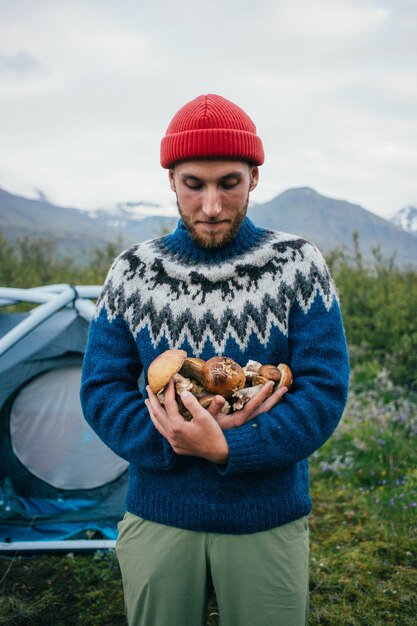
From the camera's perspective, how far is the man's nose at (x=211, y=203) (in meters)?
1.61

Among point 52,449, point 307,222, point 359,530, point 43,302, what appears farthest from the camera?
point 307,222

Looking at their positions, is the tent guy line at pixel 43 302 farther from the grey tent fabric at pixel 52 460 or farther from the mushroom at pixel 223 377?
the mushroom at pixel 223 377

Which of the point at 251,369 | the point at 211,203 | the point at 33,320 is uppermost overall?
the point at 211,203

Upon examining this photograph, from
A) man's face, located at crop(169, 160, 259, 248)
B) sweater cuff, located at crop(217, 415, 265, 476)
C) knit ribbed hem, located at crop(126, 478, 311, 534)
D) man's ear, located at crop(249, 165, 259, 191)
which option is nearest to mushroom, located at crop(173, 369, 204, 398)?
sweater cuff, located at crop(217, 415, 265, 476)

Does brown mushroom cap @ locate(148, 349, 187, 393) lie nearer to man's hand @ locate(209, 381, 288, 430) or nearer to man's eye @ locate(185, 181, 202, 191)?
man's hand @ locate(209, 381, 288, 430)

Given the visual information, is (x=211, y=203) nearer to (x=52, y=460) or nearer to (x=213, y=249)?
(x=213, y=249)

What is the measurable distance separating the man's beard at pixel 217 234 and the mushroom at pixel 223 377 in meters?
0.42

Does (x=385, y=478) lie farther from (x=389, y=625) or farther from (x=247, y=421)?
(x=247, y=421)

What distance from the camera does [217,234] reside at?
170 centimetres

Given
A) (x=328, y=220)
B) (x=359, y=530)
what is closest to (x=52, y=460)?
(x=359, y=530)

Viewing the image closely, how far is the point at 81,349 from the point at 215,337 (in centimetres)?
245

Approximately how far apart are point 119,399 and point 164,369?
25 cm

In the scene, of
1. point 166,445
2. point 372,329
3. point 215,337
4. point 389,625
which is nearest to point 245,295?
point 215,337

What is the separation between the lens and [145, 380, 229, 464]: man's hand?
4.60 feet
